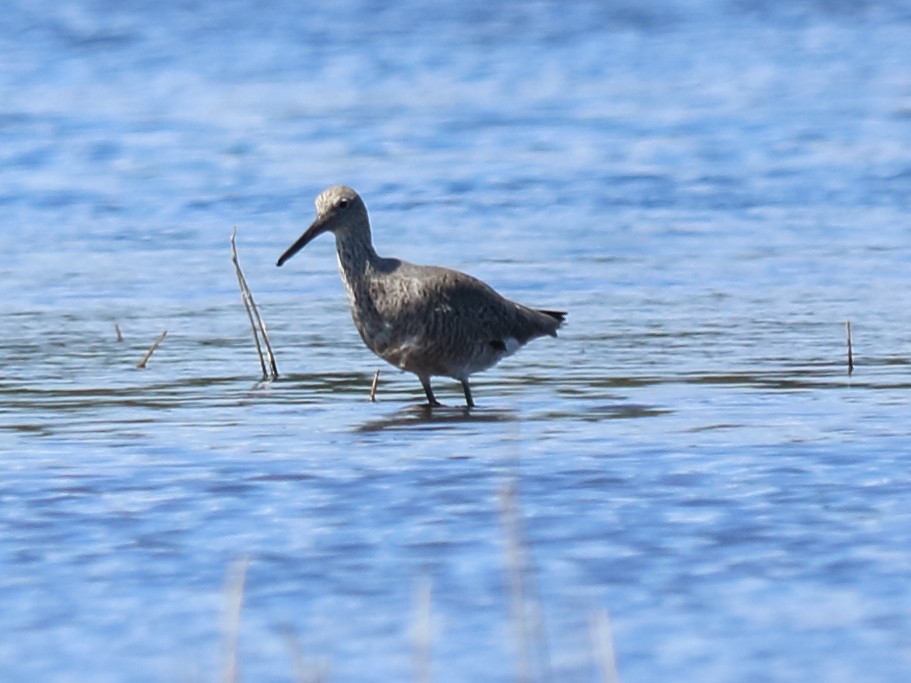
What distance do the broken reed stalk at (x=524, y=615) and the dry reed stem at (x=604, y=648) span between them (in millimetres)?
124

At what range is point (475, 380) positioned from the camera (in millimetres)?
9672

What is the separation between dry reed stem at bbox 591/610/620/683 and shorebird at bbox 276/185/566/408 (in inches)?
134

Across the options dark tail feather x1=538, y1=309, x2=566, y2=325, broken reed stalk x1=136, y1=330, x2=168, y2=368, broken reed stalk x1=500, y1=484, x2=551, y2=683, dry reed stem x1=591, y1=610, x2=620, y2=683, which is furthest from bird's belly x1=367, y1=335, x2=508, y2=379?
dry reed stem x1=591, y1=610, x2=620, y2=683

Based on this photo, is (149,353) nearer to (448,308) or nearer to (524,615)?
(448,308)

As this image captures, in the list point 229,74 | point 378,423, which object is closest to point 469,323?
point 378,423

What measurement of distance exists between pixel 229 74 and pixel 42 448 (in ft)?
45.3

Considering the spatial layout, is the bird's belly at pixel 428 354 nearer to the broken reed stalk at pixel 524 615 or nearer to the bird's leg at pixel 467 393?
the bird's leg at pixel 467 393

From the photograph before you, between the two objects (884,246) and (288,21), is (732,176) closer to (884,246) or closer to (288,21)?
(884,246)

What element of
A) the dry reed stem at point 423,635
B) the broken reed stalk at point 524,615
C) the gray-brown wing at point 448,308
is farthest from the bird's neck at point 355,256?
the dry reed stem at point 423,635

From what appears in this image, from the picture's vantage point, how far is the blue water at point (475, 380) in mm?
5312

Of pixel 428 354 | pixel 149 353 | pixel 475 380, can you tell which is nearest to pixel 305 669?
pixel 428 354

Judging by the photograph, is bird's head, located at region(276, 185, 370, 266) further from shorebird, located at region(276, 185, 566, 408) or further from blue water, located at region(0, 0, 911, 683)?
blue water, located at region(0, 0, 911, 683)

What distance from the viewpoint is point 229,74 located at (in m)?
21.0

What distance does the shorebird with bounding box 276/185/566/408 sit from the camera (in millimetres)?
8578
